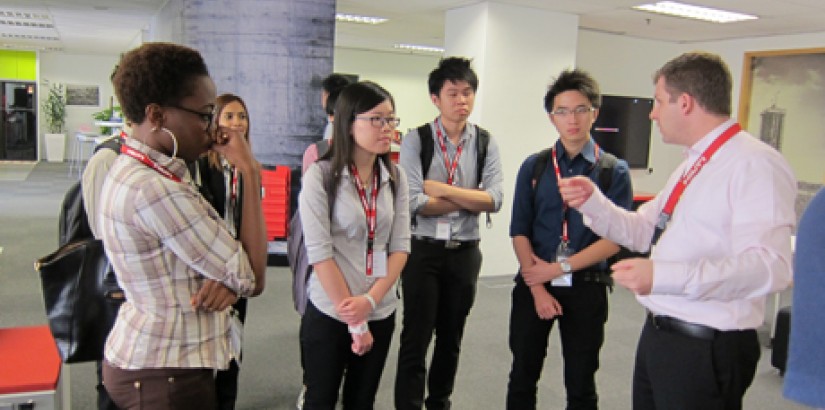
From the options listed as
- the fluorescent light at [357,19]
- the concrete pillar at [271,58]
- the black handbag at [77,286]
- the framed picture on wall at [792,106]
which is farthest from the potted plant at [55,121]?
the black handbag at [77,286]

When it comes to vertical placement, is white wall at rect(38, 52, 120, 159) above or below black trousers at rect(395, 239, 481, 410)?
above

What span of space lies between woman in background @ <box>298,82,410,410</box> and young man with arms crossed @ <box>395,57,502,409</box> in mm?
484

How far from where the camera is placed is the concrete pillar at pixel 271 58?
537cm

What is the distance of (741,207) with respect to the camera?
1.61 metres

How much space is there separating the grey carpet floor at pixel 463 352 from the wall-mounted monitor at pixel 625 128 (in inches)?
77.8

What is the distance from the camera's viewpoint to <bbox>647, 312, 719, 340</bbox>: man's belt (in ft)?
5.58

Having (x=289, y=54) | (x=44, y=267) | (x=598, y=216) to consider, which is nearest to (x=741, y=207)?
(x=598, y=216)

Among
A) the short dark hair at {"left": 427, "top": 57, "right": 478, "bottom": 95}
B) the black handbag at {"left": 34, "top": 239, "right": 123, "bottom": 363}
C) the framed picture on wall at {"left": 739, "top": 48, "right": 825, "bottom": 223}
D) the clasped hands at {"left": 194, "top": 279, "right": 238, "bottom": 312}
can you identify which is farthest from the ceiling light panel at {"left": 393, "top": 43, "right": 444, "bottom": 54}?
the clasped hands at {"left": 194, "top": 279, "right": 238, "bottom": 312}

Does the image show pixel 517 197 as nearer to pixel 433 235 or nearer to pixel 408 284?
pixel 433 235

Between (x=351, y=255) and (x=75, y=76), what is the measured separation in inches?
708

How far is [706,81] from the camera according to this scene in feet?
5.71

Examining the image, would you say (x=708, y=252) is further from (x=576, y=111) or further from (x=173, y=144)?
(x=173, y=144)

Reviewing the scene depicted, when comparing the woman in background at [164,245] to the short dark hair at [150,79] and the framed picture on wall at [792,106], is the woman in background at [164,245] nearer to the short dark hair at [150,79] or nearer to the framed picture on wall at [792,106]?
the short dark hair at [150,79]

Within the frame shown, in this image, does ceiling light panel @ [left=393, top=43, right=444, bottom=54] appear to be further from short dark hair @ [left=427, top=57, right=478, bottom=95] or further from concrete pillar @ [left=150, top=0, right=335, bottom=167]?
short dark hair @ [left=427, top=57, right=478, bottom=95]
